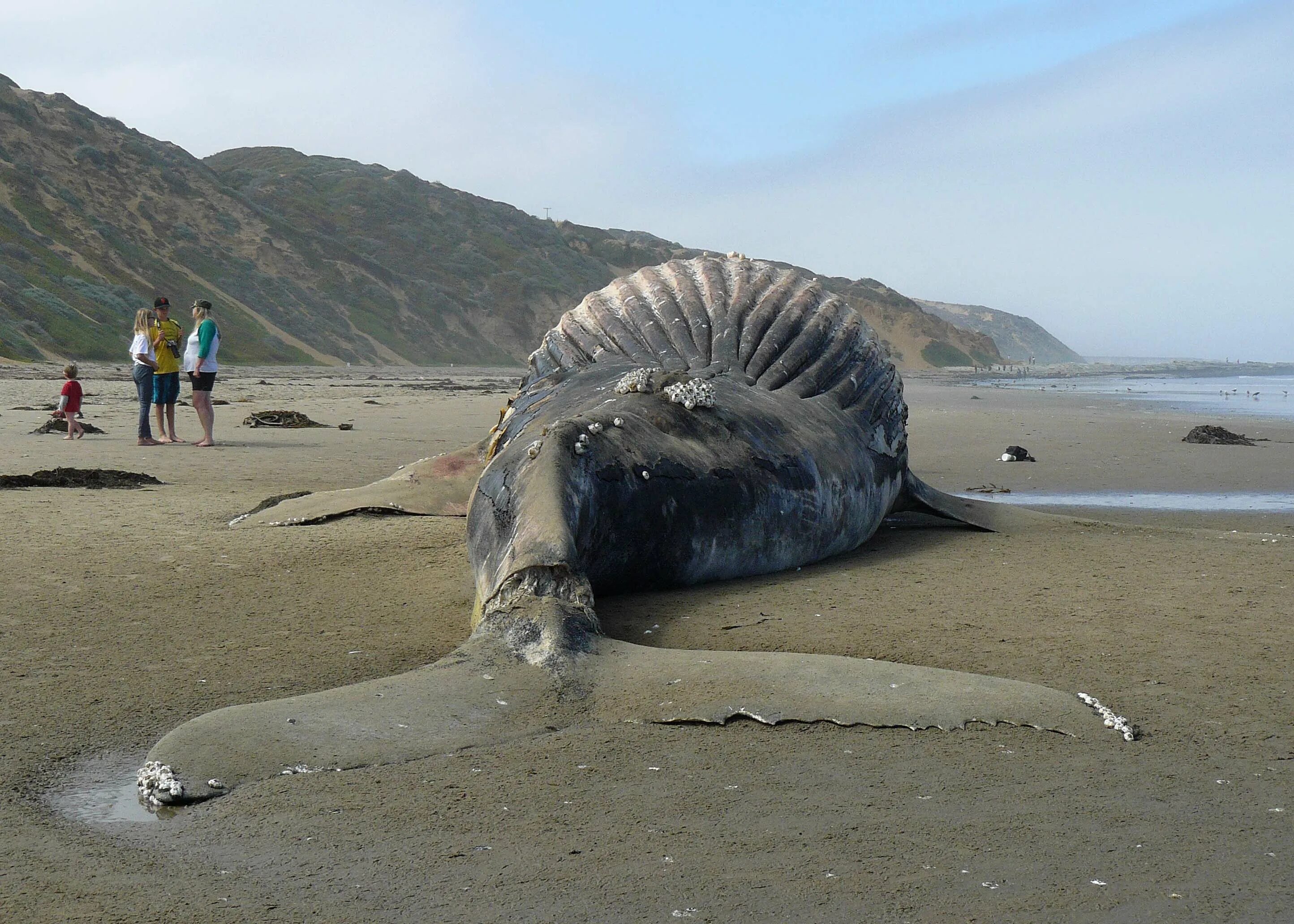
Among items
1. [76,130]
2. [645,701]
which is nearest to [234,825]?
[645,701]

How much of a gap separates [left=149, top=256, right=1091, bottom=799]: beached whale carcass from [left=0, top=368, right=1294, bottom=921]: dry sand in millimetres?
115

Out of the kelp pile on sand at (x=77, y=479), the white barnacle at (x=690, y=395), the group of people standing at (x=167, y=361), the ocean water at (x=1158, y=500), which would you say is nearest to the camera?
the white barnacle at (x=690, y=395)

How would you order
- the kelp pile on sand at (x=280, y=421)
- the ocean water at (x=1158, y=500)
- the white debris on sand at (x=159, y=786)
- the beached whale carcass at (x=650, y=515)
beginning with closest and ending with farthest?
the white debris on sand at (x=159, y=786), the beached whale carcass at (x=650, y=515), the ocean water at (x=1158, y=500), the kelp pile on sand at (x=280, y=421)

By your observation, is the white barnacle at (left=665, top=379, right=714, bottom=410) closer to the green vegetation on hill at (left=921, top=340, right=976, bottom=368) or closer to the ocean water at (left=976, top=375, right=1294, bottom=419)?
the ocean water at (left=976, top=375, right=1294, bottom=419)

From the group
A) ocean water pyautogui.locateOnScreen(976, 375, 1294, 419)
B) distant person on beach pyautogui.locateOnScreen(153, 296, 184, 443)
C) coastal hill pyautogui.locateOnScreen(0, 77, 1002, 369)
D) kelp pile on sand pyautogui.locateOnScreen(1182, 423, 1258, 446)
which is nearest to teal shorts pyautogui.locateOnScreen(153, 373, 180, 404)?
distant person on beach pyautogui.locateOnScreen(153, 296, 184, 443)

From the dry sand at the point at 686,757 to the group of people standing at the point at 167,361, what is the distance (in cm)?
521

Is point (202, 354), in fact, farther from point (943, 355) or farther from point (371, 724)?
point (943, 355)

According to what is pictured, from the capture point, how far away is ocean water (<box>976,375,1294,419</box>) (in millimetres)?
22672

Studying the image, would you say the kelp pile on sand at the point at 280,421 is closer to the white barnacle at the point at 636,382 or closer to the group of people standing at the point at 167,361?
the group of people standing at the point at 167,361

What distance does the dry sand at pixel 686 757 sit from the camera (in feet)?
6.30

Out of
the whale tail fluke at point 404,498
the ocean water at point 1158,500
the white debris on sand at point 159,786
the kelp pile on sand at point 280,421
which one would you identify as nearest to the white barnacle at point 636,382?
the whale tail fluke at point 404,498

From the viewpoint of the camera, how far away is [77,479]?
7.20 m

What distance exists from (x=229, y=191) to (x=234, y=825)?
64.6 meters

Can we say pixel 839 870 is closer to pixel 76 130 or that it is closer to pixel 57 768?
pixel 57 768
